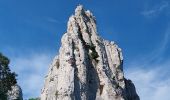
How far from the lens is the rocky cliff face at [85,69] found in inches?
3095

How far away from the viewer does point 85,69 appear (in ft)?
270

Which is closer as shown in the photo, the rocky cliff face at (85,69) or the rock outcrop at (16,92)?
the rocky cliff face at (85,69)

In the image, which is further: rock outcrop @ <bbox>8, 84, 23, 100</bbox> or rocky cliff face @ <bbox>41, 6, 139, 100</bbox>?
rock outcrop @ <bbox>8, 84, 23, 100</bbox>

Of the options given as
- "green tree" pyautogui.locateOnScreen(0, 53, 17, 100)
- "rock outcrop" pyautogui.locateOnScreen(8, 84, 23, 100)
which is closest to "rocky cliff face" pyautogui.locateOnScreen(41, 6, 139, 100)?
"green tree" pyautogui.locateOnScreen(0, 53, 17, 100)

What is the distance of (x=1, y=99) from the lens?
7038cm

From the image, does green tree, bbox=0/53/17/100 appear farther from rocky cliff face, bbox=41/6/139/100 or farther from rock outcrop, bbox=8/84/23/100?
rock outcrop, bbox=8/84/23/100

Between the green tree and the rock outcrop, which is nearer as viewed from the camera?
the green tree

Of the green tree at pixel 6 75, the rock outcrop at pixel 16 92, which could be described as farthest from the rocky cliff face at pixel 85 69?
the rock outcrop at pixel 16 92

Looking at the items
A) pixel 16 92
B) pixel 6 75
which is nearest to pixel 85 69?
pixel 6 75

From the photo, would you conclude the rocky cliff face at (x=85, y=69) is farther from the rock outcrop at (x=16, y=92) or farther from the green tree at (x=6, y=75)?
the rock outcrop at (x=16, y=92)

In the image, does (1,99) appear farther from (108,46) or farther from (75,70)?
(108,46)

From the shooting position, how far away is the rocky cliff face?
7862cm

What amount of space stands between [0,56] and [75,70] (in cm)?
1231

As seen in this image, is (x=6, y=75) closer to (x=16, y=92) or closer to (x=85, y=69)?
(x=85, y=69)
